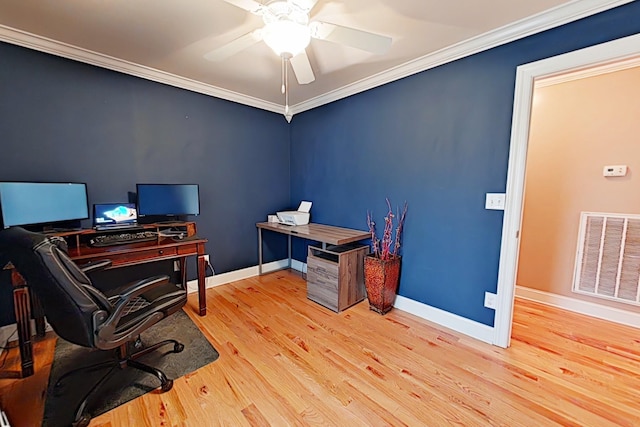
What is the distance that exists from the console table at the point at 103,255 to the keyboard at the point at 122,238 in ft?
0.12

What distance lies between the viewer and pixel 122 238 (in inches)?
86.7

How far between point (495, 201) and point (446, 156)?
1.77 ft

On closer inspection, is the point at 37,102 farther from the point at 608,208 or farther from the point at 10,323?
the point at 608,208

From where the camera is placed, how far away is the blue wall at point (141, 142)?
2.07 metres

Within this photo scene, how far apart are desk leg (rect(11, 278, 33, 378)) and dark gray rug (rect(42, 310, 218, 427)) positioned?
140 millimetres

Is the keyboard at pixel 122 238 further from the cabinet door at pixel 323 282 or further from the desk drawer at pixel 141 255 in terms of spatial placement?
the cabinet door at pixel 323 282

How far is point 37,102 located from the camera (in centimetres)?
211

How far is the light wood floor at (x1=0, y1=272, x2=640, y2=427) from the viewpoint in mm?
1438

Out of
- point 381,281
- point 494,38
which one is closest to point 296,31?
point 494,38

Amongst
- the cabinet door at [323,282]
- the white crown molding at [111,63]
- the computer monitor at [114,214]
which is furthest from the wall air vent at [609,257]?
the computer monitor at [114,214]

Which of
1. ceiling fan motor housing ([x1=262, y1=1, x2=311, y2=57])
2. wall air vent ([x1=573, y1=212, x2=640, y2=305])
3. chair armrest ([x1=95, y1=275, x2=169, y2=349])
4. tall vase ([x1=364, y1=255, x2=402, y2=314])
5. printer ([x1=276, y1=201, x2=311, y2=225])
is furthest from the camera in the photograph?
printer ([x1=276, y1=201, x2=311, y2=225])

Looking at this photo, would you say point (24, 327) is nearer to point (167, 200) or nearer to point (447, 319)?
point (167, 200)

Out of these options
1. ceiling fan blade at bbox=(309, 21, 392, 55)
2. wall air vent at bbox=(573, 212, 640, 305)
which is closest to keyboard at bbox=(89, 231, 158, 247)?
ceiling fan blade at bbox=(309, 21, 392, 55)

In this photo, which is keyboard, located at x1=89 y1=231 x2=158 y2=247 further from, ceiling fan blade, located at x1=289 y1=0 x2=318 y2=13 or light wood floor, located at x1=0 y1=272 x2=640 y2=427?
ceiling fan blade, located at x1=289 y1=0 x2=318 y2=13
